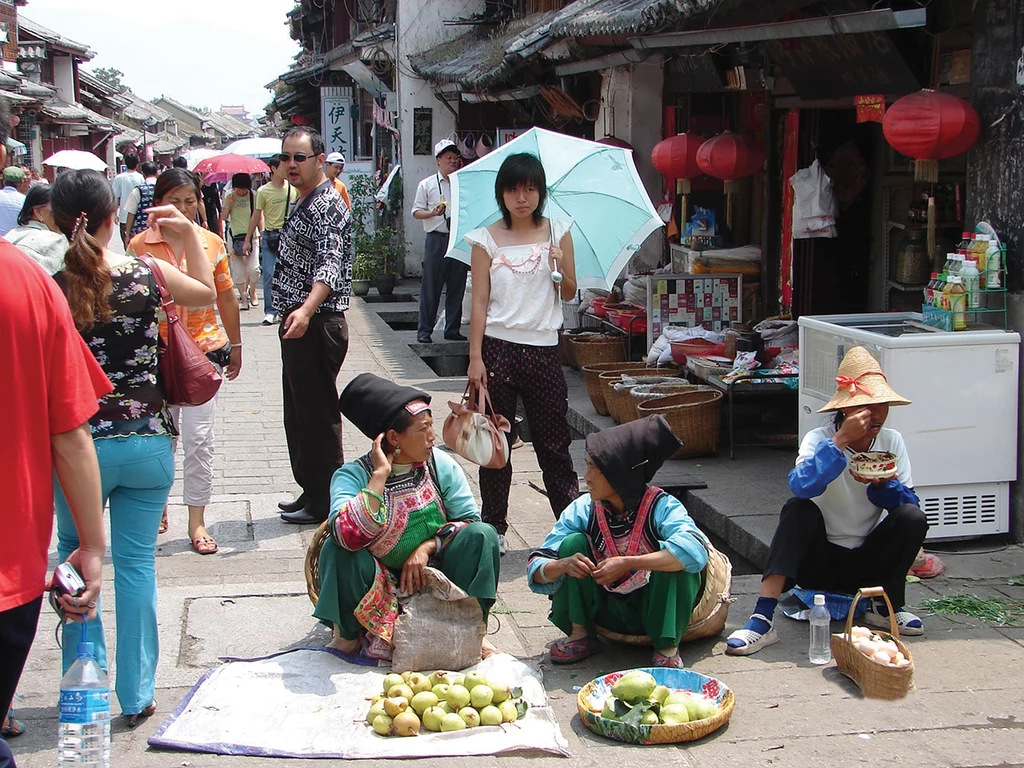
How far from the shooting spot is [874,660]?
13.5ft

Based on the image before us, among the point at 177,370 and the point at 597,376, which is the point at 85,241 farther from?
the point at 597,376

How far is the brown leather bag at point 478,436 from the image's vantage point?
17.6 ft

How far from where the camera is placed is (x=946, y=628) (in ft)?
15.8

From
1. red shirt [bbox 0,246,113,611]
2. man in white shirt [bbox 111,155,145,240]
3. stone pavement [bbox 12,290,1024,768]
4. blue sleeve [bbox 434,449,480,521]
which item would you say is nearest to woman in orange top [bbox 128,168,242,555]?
stone pavement [bbox 12,290,1024,768]

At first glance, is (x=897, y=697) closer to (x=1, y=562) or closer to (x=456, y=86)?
(x=1, y=562)

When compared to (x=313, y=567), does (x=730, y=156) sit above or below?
above

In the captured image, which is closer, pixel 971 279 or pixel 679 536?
pixel 679 536

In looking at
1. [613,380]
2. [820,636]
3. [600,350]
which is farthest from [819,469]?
[600,350]

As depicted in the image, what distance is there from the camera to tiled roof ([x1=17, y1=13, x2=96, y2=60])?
115 feet

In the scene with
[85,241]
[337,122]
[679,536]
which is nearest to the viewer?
[85,241]

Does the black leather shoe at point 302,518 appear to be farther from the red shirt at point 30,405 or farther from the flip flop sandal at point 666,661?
the red shirt at point 30,405

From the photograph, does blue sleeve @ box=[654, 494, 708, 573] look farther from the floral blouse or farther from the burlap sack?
the floral blouse

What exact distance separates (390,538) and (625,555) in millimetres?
902

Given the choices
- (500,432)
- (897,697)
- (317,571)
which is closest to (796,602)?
(897,697)
